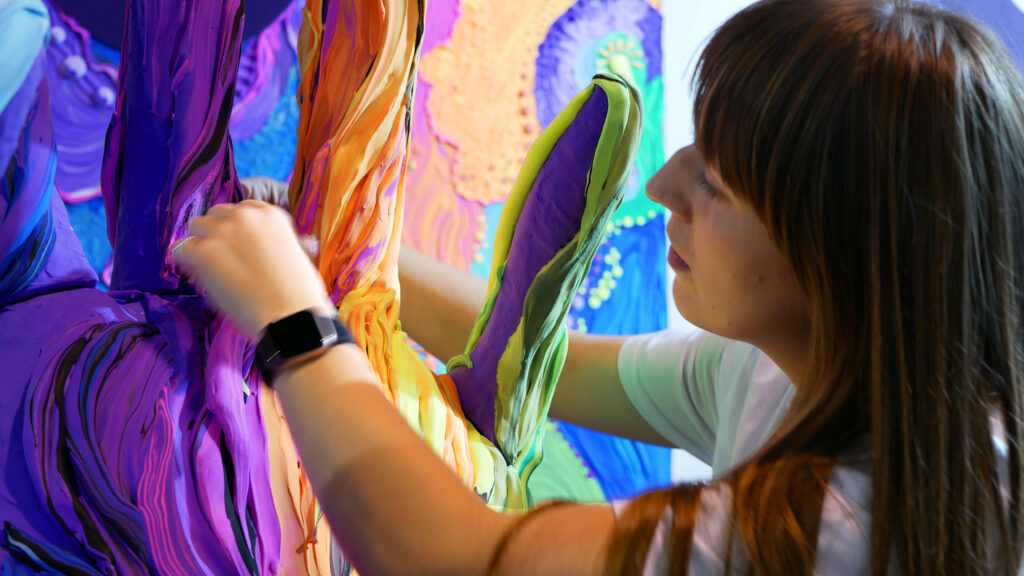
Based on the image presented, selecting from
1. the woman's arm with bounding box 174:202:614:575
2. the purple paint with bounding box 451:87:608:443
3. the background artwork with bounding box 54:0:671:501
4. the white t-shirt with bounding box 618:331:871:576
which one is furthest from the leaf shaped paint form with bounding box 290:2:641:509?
the background artwork with bounding box 54:0:671:501

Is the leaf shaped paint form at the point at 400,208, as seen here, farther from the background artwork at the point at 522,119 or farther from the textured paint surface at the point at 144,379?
the background artwork at the point at 522,119

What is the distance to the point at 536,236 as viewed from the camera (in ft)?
2.04

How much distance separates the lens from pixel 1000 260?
0.48 metres

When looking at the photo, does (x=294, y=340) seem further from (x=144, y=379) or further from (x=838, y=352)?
(x=838, y=352)

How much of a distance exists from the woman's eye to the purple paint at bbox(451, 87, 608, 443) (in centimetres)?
8

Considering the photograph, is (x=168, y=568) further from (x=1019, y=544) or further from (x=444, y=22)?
(x=444, y=22)

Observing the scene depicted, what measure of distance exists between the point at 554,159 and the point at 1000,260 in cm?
30

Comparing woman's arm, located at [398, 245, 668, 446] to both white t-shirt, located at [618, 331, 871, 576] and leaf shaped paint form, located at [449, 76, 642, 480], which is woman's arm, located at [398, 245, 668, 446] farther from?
leaf shaped paint form, located at [449, 76, 642, 480]

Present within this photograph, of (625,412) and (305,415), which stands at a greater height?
(305,415)

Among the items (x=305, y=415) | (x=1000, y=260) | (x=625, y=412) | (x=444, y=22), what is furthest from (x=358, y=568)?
(x=444, y=22)

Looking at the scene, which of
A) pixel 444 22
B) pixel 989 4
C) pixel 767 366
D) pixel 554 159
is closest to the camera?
pixel 554 159

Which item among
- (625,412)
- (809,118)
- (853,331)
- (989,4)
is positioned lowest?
(625,412)

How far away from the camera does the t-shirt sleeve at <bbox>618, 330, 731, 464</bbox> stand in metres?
0.92

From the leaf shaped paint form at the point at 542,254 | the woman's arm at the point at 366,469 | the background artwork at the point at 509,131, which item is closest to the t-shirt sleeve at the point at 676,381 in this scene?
the background artwork at the point at 509,131
